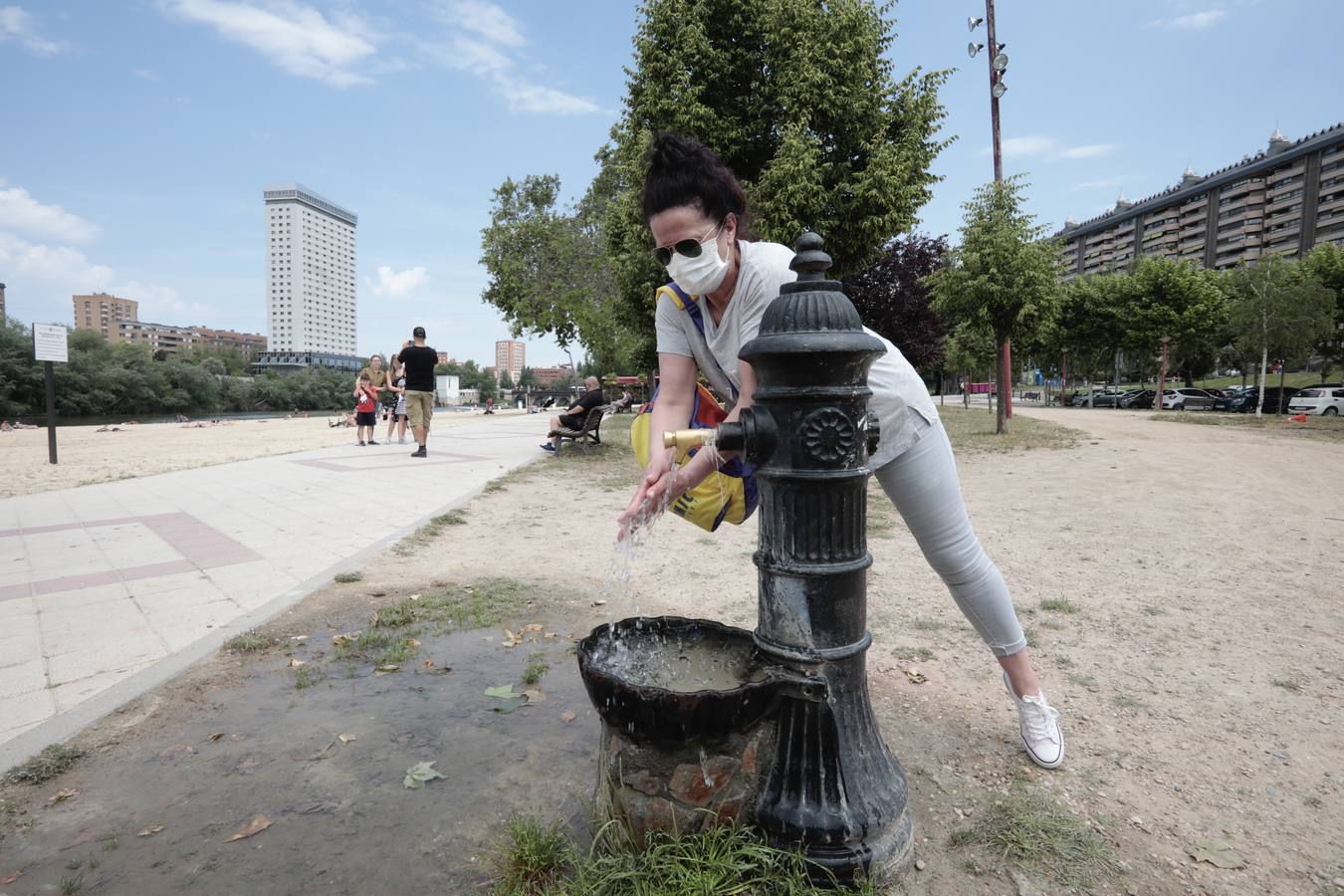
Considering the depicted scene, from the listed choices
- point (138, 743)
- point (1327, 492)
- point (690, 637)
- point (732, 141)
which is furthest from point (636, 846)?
point (732, 141)

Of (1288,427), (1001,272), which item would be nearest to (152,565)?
(1001,272)

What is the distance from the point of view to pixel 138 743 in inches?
88.0

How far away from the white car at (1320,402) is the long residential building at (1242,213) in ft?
112

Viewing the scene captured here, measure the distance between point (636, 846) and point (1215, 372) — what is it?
8041cm

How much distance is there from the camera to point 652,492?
6.27ft

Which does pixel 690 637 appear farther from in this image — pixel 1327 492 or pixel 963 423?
pixel 963 423

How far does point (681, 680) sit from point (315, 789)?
110 centimetres

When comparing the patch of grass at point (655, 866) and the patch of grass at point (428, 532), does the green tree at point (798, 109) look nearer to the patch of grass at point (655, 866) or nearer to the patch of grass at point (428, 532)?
the patch of grass at point (428, 532)

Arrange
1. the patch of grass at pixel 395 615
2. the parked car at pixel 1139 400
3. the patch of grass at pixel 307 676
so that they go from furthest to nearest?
1. the parked car at pixel 1139 400
2. the patch of grass at pixel 395 615
3. the patch of grass at pixel 307 676

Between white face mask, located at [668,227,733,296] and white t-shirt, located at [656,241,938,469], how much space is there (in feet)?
0.20

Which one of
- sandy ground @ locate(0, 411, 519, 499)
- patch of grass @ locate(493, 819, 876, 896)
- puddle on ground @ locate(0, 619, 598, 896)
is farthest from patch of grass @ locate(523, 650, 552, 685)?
sandy ground @ locate(0, 411, 519, 499)

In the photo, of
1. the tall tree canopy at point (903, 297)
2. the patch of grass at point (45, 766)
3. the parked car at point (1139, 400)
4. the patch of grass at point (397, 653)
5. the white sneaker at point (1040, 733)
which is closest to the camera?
the patch of grass at point (45, 766)

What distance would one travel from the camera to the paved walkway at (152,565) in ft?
8.82

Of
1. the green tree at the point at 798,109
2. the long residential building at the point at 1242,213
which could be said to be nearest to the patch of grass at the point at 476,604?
the green tree at the point at 798,109
